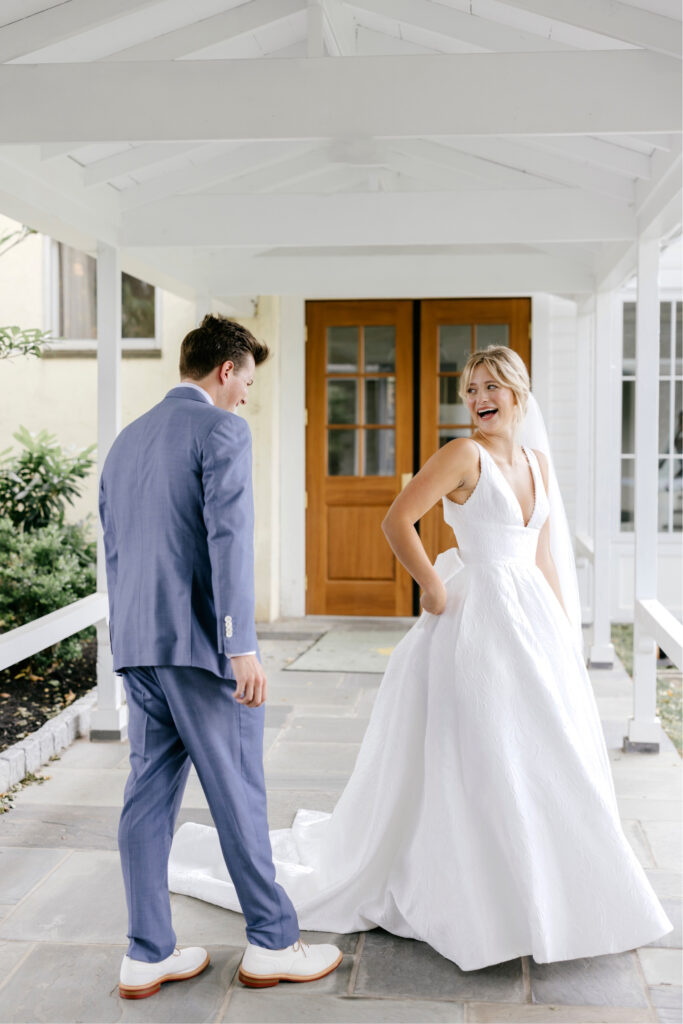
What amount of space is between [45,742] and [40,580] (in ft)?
3.96

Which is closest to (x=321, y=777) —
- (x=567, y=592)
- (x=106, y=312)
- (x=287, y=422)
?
(x=567, y=592)

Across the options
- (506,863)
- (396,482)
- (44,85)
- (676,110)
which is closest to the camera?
(506,863)

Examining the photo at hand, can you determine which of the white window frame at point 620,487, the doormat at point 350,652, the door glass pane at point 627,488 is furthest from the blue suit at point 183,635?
the door glass pane at point 627,488

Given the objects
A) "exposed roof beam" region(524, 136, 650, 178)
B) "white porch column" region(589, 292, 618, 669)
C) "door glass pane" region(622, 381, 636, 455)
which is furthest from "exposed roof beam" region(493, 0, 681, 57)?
"door glass pane" region(622, 381, 636, 455)

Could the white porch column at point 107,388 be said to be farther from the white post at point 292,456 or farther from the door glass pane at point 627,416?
the door glass pane at point 627,416

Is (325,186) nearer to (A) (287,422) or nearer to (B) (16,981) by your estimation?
(A) (287,422)

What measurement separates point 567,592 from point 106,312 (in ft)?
9.36

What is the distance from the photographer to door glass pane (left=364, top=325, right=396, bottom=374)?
8430 millimetres

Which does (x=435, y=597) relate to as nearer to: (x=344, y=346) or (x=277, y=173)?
(x=277, y=173)

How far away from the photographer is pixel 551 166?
498 cm

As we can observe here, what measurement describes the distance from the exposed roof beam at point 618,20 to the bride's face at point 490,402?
108 centimetres

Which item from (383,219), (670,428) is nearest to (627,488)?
(670,428)

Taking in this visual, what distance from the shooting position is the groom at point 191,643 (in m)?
2.54

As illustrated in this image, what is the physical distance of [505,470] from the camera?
314cm
